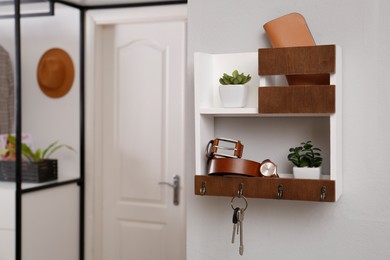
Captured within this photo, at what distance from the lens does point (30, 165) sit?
3111mm

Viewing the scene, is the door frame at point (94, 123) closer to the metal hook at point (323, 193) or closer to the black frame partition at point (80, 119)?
the black frame partition at point (80, 119)

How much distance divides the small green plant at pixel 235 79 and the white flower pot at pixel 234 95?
0.7 inches

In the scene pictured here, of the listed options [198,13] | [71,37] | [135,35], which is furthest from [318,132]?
[71,37]

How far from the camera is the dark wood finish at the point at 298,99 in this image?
4.96 ft

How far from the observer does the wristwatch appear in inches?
63.7

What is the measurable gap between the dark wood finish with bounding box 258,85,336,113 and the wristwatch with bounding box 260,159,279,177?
0.56 ft

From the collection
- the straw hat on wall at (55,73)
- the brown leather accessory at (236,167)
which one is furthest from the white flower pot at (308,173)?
the straw hat on wall at (55,73)

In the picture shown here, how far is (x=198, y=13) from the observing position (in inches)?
72.4

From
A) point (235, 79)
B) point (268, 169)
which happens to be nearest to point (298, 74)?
point (235, 79)

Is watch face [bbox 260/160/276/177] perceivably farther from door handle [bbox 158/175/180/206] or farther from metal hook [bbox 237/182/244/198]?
door handle [bbox 158/175/180/206]

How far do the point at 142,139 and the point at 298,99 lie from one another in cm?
190

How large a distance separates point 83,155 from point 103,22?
33.9 inches

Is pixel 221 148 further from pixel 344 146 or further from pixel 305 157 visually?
pixel 344 146

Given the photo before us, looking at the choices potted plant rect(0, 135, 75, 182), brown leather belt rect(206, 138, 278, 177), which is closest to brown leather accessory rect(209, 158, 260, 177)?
brown leather belt rect(206, 138, 278, 177)
